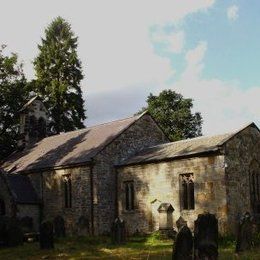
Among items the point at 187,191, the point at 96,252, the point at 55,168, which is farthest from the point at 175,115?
the point at 96,252

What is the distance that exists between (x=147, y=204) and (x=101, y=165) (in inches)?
160

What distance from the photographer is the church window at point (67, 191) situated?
3281cm

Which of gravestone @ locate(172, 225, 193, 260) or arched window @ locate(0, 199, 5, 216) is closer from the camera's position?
gravestone @ locate(172, 225, 193, 260)

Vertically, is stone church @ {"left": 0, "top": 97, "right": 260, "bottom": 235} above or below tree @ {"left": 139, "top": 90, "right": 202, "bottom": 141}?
below

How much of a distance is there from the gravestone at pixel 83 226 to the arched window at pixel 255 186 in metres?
10.1

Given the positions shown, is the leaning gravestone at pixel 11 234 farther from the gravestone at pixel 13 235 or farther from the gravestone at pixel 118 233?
the gravestone at pixel 118 233

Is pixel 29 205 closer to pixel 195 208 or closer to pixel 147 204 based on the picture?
pixel 147 204

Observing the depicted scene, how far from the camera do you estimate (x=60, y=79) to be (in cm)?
5597

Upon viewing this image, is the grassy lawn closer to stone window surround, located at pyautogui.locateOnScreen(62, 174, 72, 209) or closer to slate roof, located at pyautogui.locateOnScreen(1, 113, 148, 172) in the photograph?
stone window surround, located at pyautogui.locateOnScreen(62, 174, 72, 209)

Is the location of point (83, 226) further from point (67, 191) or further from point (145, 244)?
point (145, 244)

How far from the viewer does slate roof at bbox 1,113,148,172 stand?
107 ft

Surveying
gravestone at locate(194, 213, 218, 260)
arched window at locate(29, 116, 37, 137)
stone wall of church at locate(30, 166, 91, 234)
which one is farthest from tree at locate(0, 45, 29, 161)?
gravestone at locate(194, 213, 218, 260)

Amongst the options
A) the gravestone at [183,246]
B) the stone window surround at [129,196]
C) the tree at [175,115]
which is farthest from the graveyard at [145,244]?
the tree at [175,115]

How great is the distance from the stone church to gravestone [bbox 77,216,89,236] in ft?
0.57
